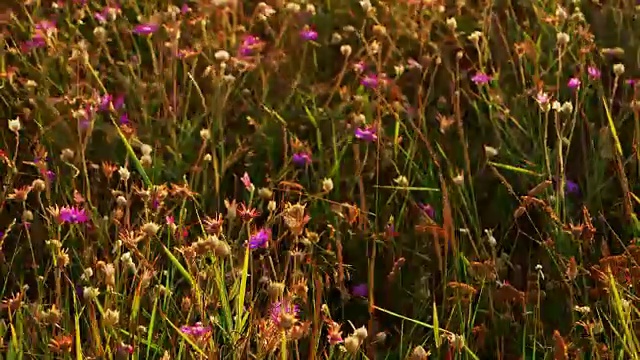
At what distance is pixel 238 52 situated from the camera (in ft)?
8.39

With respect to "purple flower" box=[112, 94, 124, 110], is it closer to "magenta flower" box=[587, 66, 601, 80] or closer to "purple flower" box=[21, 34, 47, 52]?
"purple flower" box=[21, 34, 47, 52]

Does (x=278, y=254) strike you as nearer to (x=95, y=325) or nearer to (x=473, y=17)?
(x=95, y=325)

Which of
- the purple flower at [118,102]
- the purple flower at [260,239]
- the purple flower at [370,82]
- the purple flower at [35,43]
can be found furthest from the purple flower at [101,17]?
the purple flower at [260,239]

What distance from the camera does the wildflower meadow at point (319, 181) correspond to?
5.45 ft

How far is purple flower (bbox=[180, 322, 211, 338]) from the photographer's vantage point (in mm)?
1475

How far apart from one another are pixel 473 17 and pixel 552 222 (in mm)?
926

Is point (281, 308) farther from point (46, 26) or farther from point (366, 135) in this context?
point (46, 26)

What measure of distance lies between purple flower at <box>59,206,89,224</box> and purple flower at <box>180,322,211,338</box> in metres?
0.41

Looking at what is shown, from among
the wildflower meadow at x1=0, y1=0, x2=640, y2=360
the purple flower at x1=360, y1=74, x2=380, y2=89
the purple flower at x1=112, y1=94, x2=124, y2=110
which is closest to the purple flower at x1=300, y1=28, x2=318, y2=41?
the wildflower meadow at x1=0, y1=0, x2=640, y2=360

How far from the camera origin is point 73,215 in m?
1.88

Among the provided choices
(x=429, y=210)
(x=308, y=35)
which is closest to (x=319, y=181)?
(x=429, y=210)

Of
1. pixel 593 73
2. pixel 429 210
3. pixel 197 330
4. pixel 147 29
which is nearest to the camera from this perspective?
pixel 197 330

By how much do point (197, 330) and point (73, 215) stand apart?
1.59 feet

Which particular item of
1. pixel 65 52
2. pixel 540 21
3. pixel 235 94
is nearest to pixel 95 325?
pixel 235 94
